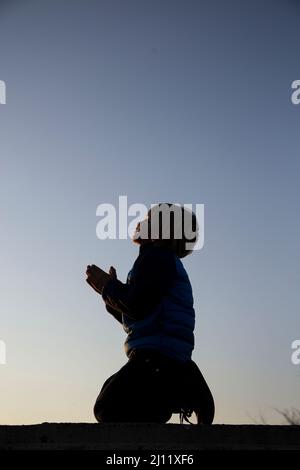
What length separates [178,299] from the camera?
191 inches

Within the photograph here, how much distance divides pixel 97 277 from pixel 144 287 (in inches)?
16.3

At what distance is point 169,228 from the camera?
17.1ft

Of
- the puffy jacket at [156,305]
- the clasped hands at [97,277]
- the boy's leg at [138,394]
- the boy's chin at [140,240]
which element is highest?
the boy's chin at [140,240]

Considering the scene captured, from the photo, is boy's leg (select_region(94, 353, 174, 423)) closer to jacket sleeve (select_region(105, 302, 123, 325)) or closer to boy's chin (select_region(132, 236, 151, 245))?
jacket sleeve (select_region(105, 302, 123, 325))

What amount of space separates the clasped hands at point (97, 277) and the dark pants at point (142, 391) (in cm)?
55

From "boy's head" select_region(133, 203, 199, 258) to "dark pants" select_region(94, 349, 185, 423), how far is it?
861 mm

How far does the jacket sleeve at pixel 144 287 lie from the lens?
15.6 feet

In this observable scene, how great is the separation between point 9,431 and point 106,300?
1.32m

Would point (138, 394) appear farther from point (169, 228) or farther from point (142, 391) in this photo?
point (169, 228)

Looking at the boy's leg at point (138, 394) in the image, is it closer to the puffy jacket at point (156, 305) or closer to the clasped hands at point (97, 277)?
the puffy jacket at point (156, 305)

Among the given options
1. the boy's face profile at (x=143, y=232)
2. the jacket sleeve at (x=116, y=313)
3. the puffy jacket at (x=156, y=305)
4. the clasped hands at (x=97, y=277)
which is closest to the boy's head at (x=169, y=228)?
the boy's face profile at (x=143, y=232)
